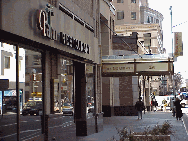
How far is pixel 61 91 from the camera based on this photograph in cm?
1474

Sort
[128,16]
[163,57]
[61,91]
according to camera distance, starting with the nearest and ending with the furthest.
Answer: [61,91] → [163,57] → [128,16]

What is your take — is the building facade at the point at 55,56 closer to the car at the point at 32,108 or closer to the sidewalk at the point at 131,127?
the car at the point at 32,108

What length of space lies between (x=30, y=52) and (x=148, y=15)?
3461 inches

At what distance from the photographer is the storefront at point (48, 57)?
32.1 ft

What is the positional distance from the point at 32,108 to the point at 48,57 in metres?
2.03

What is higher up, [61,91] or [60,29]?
[60,29]

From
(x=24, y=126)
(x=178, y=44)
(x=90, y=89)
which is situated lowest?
(x=24, y=126)

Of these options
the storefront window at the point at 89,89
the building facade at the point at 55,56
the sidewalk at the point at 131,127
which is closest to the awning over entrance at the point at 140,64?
the sidewalk at the point at 131,127

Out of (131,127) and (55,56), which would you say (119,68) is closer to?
(131,127)

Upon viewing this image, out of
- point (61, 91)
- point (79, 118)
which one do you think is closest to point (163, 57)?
point (79, 118)

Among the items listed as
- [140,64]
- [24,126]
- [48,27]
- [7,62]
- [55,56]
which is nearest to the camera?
[7,62]

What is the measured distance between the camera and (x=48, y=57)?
13047mm

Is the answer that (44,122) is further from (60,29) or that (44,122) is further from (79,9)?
(79,9)

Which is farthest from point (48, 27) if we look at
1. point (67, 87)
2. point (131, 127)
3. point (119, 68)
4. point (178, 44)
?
point (178, 44)
